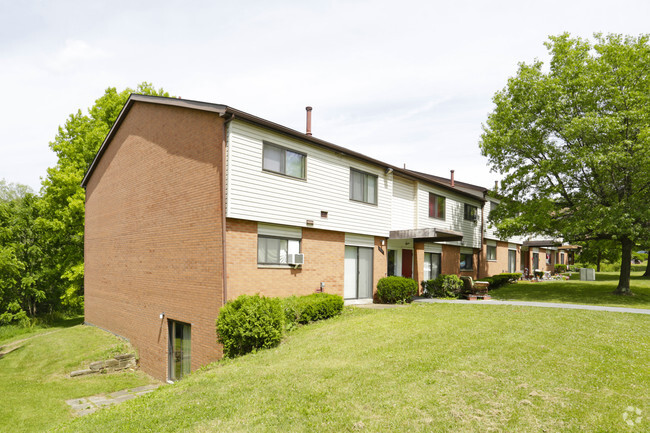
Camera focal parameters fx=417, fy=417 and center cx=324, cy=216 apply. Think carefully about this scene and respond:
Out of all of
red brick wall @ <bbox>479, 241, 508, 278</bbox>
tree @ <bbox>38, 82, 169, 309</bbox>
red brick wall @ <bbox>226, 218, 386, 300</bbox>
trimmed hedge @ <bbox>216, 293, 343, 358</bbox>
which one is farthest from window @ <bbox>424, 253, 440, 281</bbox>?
tree @ <bbox>38, 82, 169, 309</bbox>

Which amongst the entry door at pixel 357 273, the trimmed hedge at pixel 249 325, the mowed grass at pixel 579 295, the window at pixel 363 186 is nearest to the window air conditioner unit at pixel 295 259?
the trimmed hedge at pixel 249 325

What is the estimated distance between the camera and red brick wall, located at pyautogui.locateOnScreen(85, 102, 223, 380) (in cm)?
1436

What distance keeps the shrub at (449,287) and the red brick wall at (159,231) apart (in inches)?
496

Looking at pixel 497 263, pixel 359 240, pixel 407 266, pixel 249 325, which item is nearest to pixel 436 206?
pixel 407 266

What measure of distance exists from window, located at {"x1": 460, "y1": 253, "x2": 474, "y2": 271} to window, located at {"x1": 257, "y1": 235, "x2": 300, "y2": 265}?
53.6 feet

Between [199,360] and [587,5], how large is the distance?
1689cm

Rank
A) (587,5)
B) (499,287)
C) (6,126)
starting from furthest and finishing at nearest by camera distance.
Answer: (6,126) → (499,287) → (587,5)

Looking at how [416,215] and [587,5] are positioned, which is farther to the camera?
[416,215]

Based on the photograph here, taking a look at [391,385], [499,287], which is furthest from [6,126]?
[499,287]

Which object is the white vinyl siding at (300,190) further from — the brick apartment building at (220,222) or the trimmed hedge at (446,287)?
the trimmed hedge at (446,287)

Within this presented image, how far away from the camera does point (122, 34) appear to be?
566 inches

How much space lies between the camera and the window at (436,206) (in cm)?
2442

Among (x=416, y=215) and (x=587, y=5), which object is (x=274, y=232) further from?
(x=587, y=5)

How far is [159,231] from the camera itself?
17.2 m
